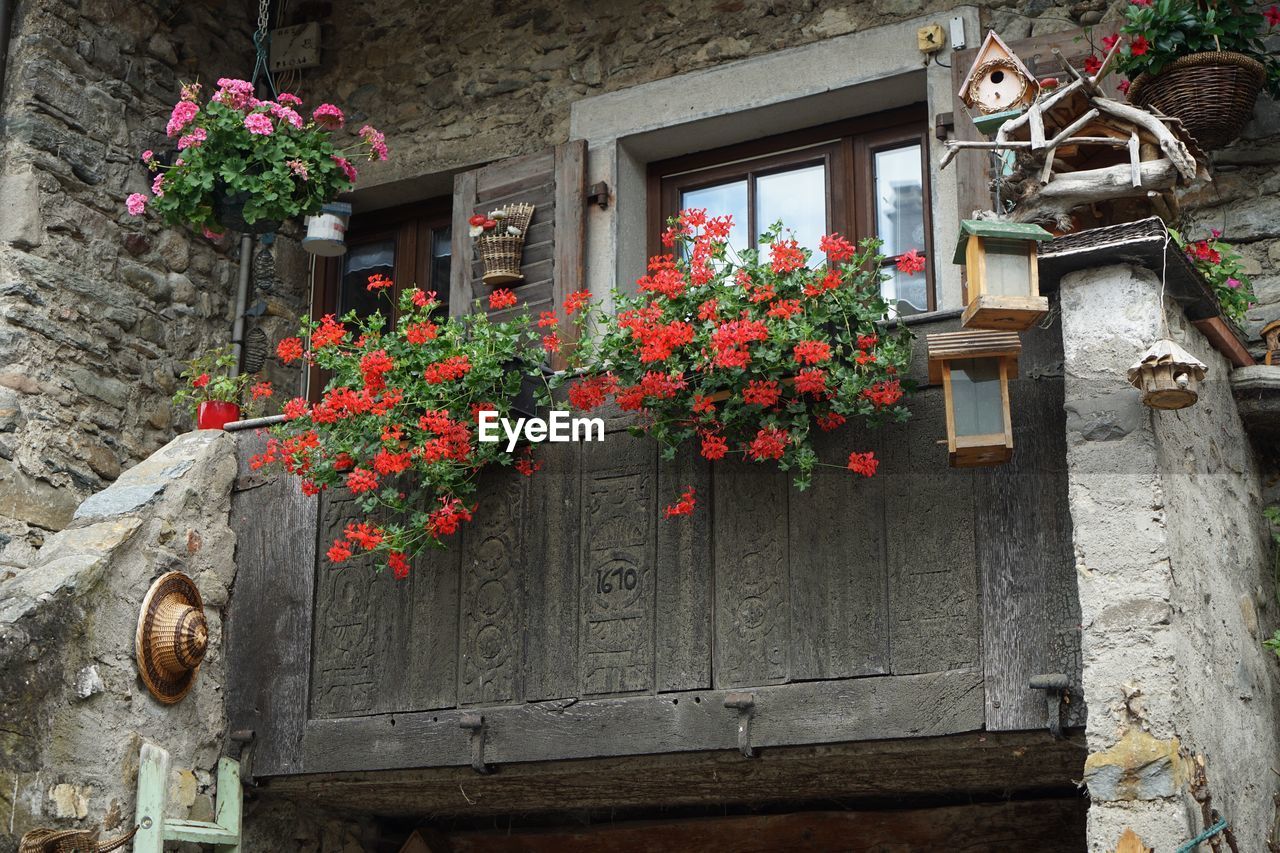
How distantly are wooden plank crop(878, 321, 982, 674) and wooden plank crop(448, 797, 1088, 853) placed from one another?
1294 mm

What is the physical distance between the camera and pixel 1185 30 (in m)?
5.56

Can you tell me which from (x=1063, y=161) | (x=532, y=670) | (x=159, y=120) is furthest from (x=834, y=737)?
(x=159, y=120)

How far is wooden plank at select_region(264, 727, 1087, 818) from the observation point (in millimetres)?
4922

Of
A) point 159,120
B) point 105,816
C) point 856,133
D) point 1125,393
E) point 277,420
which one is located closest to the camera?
point 1125,393

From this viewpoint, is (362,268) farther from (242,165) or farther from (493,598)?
(493,598)

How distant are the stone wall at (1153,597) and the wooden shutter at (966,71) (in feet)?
4.08

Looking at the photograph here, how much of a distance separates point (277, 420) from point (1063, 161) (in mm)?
2801

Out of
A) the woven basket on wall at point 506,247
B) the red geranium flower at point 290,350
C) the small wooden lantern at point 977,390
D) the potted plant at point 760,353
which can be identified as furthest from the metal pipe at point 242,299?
the small wooden lantern at point 977,390

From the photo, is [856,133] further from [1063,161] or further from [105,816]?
[105,816]

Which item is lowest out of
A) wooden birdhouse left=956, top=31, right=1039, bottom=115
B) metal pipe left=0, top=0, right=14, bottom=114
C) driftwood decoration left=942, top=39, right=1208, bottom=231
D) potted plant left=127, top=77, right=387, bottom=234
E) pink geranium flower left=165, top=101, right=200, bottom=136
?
driftwood decoration left=942, top=39, right=1208, bottom=231

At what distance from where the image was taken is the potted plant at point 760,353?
4.91 meters

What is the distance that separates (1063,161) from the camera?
16.5 feet

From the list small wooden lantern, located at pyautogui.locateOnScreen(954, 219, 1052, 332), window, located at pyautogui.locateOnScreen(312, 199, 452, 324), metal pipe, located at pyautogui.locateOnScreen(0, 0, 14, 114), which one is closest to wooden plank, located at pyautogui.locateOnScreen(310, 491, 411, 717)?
window, located at pyautogui.locateOnScreen(312, 199, 452, 324)

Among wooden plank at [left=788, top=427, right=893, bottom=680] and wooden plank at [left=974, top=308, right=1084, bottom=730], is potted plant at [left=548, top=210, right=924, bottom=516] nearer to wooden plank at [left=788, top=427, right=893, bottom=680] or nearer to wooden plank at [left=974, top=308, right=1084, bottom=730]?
wooden plank at [left=788, top=427, right=893, bottom=680]
